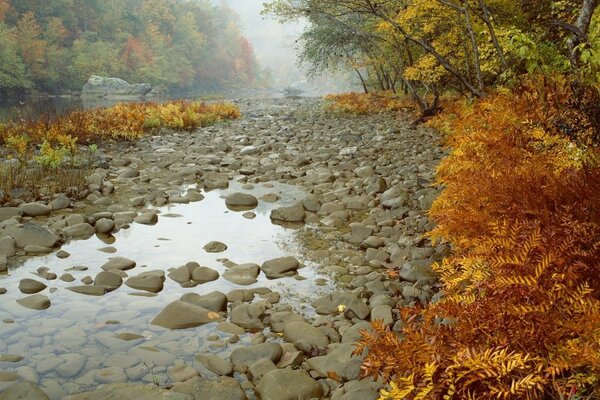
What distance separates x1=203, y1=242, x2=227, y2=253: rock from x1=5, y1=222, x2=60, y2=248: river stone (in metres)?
1.80

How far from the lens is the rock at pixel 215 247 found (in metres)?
5.65

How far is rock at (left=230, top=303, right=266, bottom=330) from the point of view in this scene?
13.0ft

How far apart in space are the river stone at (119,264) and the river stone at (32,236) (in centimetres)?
95

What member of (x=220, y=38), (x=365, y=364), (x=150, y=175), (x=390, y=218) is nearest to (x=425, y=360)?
(x=365, y=364)

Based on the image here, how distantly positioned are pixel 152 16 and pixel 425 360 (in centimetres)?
7999

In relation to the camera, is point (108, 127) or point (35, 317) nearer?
point (35, 317)

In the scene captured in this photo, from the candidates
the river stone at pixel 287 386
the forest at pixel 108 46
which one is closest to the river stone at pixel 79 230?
the river stone at pixel 287 386

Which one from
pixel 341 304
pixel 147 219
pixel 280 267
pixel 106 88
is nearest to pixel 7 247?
pixel 147 219

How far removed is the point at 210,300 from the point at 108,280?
1173 mm

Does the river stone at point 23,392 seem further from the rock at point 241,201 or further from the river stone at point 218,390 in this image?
the rock at point 241,201

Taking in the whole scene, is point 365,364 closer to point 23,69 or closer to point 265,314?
point 265,314

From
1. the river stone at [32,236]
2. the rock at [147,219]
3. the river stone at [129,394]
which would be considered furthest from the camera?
the rock at [147,219]

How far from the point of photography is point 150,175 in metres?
9.50

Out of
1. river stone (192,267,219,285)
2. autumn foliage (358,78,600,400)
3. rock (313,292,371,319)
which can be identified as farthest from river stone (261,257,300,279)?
autumn foliage (358,78,600,400)
